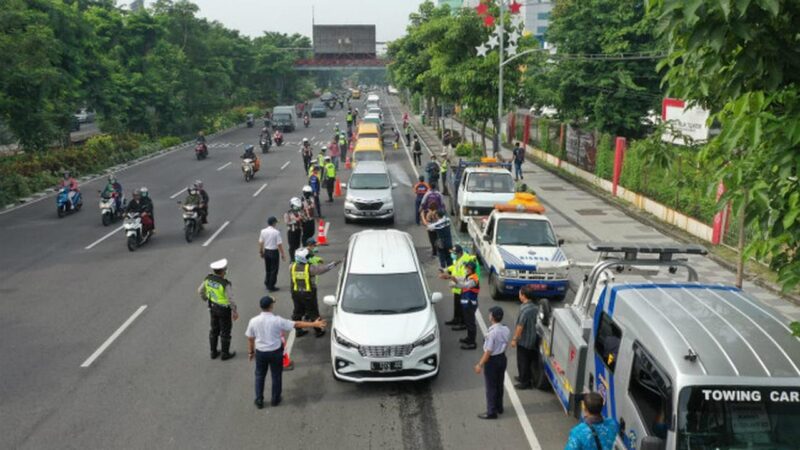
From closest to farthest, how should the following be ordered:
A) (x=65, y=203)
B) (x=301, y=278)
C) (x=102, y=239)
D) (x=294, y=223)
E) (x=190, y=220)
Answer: (x=301, y=278) → (x=294, y=223) → (x=190, y=220) → (x=102, y=239) → (x=65, y=203)

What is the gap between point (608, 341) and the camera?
24.4 ft

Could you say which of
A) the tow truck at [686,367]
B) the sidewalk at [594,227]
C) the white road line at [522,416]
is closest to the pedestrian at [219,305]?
the white road line at [522,416]

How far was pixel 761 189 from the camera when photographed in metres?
5.34

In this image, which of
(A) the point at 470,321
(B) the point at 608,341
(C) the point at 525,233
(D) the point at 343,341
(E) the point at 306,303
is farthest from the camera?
(C) the point at 525,233

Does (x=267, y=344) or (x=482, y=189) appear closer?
(x=267, y=344)

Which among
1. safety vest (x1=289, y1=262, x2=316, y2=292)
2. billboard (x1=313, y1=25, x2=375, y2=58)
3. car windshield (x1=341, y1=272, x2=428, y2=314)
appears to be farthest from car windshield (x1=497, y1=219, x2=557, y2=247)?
billboard (x1=313, y1=25, x2=375, y2=58)

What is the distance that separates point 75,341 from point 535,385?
26.6 feet

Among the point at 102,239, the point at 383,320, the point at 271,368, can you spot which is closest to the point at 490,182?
the point at 383,320

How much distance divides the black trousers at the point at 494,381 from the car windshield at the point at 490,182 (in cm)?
1159

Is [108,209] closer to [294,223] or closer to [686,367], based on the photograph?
[294,223]

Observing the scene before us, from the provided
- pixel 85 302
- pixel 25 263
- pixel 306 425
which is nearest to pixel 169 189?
pixel 25 263

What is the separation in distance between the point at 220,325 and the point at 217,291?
0.69m

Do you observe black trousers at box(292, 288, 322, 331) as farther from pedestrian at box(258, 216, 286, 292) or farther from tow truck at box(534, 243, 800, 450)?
tow truck at box(534, 243, 800, 450)

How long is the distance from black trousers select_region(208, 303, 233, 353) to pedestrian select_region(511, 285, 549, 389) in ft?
15.4
